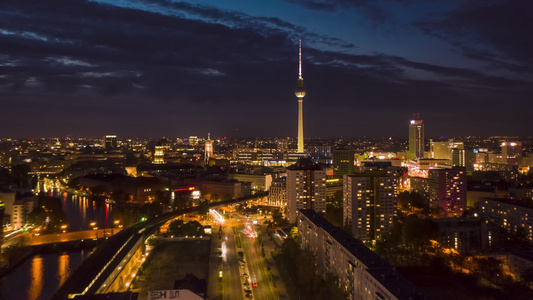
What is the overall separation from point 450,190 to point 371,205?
4.85 m

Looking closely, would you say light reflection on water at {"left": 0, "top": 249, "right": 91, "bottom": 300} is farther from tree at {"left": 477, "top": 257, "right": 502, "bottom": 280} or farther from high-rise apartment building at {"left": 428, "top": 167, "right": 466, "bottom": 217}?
high-rise apartment building at {"left": 428, "top": 167, "right": 466, "bottom": 217}

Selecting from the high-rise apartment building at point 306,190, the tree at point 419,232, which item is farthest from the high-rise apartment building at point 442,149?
the tree at point 419,232

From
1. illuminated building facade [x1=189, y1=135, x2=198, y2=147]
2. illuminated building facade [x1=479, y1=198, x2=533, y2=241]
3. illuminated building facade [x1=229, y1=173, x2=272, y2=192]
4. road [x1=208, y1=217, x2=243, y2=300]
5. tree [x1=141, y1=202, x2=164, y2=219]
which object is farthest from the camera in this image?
illuminated building facade [x1=189, y1=135, x2=198, y2=147]

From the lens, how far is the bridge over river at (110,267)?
683 centimetres

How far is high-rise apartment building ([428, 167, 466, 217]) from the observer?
567 inches

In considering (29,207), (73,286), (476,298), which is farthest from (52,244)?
(476,298)

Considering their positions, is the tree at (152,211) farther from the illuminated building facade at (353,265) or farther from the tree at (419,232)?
the tree at (419,232)

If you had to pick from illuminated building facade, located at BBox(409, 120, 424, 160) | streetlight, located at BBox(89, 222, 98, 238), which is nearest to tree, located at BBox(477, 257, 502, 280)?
streetlight, located at BBox(89, 222, 98, 238)

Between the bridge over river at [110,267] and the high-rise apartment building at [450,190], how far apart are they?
9.63 metres

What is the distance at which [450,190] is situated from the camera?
14.5m

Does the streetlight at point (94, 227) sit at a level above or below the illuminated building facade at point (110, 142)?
below

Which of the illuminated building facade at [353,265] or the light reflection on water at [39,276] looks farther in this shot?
the light reflection on water at [39,276]

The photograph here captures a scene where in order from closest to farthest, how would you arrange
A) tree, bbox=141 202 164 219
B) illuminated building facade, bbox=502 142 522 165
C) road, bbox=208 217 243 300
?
road, bbox=208 217 243 300, tree, bbox=141 202 164 219, illuminated building facade, bbox=502 142 522 165

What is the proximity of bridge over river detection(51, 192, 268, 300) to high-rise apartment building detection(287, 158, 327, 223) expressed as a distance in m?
4.31
